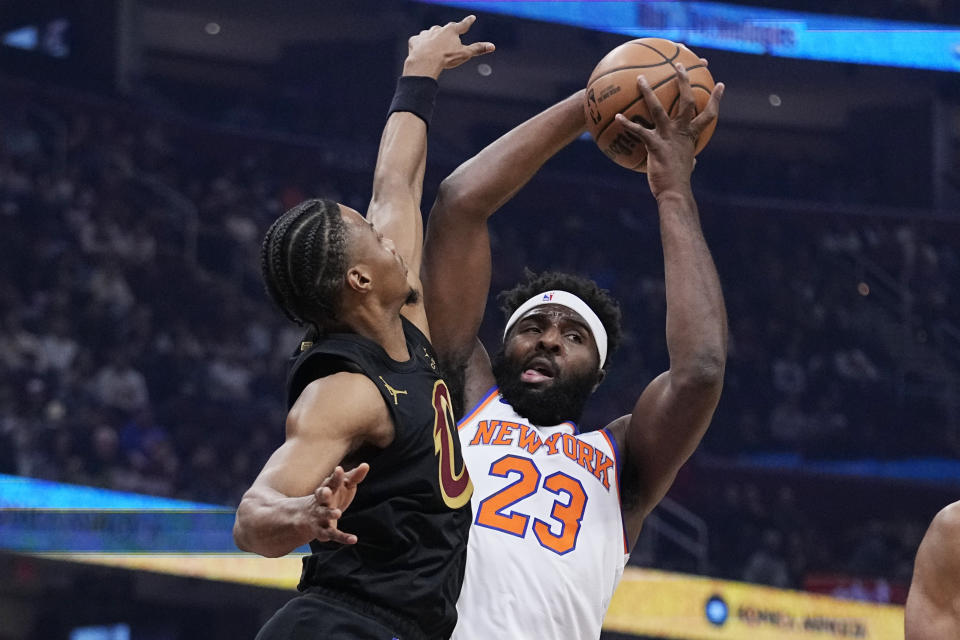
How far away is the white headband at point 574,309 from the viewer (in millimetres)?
3948

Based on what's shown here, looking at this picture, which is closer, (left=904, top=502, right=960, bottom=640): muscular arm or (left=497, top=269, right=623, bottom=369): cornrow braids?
(left=904, top=502, right=960, bottom=640): muscular arm

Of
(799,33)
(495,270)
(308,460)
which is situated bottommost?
(495,270)

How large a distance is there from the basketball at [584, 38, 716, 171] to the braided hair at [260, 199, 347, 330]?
1.24m

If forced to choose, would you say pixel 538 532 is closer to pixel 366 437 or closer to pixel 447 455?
pixel 447 455

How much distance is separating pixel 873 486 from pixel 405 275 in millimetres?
13596

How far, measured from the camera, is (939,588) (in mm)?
3094

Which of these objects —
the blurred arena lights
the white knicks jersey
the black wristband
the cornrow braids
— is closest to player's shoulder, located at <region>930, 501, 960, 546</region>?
the white knicks jersey

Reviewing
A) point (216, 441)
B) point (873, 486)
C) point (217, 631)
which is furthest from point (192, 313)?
point (873, 486)

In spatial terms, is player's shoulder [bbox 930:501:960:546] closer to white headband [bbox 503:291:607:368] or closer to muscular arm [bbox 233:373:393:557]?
white headband [bbox 503:291:607:368]

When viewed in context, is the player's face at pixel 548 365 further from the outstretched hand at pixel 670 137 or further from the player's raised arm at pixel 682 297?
the outstretched hand at pixel 670 137

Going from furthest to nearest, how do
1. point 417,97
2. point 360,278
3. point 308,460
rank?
point 417,97
point 360,278
point 308,460

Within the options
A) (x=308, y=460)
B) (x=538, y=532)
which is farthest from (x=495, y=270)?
(x=308, y=460)

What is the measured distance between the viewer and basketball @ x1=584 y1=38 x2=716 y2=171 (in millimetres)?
3650

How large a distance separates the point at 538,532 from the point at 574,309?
0.81m
